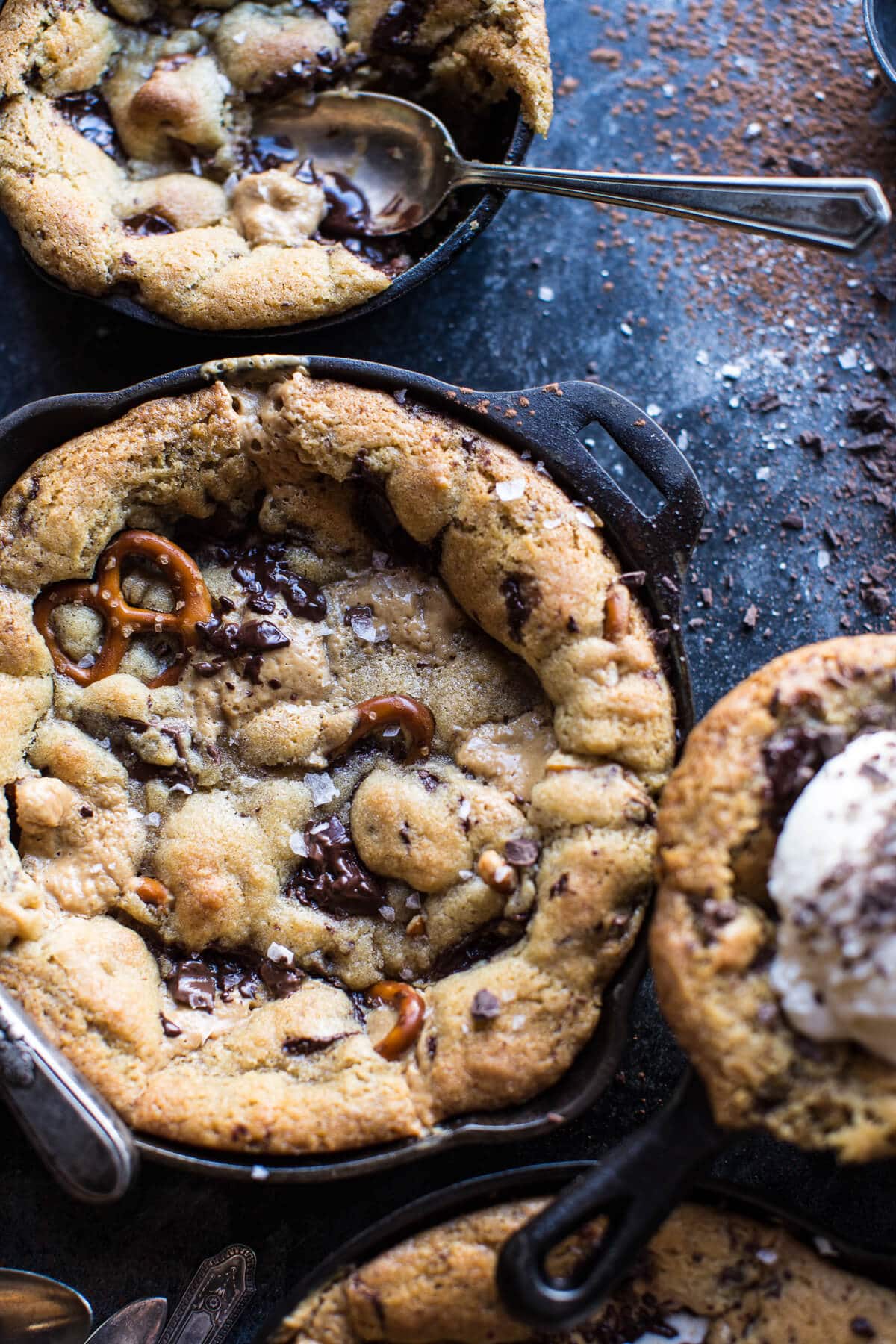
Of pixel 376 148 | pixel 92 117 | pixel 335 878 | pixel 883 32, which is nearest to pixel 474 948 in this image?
pixel 335 878

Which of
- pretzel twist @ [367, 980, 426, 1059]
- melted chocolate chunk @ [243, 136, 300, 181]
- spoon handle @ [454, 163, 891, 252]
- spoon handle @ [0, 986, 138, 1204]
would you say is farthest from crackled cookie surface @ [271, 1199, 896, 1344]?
melted chocolate chunk @ [243, 136, 300, 181]

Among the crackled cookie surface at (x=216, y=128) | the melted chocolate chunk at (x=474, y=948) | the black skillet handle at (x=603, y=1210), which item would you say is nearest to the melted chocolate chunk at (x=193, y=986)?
the melted chocolate chunk at (x=474, y=948)

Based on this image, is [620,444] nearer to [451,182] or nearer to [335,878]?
[451,182]

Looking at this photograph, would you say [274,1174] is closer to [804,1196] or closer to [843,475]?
[804,1196]

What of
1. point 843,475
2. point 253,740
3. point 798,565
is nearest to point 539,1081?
point 253,740

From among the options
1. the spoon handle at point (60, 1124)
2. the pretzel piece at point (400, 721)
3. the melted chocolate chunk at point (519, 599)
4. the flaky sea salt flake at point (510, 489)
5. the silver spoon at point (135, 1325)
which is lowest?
the silver spoon at point (135, 1325)

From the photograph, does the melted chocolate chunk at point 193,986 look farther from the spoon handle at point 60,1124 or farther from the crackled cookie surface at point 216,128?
the crackled cookie surface at point 216,128
